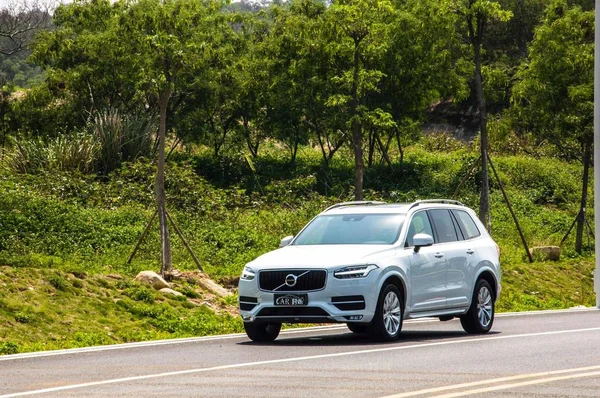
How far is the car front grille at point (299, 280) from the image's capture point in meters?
14.5

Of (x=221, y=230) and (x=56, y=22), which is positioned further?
(x=56, y=22)

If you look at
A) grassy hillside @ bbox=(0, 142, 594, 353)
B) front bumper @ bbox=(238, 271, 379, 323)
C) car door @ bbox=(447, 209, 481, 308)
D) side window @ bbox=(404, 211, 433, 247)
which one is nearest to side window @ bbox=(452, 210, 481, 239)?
car door @ bbox=(447, 209, 481, 308)

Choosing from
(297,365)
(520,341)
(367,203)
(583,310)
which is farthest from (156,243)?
(297,365)

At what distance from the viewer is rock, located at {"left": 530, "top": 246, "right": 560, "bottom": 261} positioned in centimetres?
3262

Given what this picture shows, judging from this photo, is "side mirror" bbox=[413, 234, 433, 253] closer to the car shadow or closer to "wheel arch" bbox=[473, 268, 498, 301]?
the car shadow

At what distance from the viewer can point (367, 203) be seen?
16.8 meters

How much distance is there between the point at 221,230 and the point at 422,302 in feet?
53.7

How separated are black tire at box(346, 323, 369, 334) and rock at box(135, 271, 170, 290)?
6.40 m

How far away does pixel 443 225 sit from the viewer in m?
16.6

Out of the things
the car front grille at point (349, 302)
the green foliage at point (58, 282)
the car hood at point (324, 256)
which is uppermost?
the car hood at point (324, 256)

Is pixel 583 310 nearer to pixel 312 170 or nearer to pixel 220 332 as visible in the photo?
pixel 220 332

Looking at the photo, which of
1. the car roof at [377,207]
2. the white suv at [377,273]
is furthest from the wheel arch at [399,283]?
the car roof at [377,207]

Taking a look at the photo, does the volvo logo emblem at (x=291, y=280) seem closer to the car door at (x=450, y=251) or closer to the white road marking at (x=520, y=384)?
the car door at (x=450, y=251)

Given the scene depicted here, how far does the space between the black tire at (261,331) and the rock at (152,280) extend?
6.93m
